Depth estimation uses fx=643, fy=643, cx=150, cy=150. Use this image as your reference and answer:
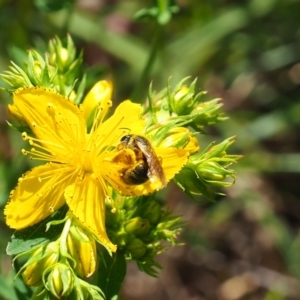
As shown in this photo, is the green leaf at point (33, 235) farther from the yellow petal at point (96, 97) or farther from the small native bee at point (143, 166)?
the yellow petal at point (96, 97)

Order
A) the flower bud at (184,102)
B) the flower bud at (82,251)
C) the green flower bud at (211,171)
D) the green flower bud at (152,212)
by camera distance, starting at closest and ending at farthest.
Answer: the flower bud at (82,251), the green flower bud at (211,171), the green flower bud at (152,212), the flower bud at (184,102)

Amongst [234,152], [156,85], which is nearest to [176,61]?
[156,85]

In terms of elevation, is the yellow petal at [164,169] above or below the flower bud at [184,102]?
below

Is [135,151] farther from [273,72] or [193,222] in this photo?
[273,72]

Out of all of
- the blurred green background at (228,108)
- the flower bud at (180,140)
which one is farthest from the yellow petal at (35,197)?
the blurred green background at (228,108)

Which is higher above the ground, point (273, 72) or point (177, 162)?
point (273, 72)

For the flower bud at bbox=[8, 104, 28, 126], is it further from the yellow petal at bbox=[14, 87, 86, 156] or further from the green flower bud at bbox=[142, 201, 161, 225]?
the green flower bud at bbox=[142, 201, 161, 225]

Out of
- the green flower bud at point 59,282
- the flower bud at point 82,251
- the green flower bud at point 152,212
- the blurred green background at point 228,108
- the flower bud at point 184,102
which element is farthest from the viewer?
the blurred green background at point 228,108
